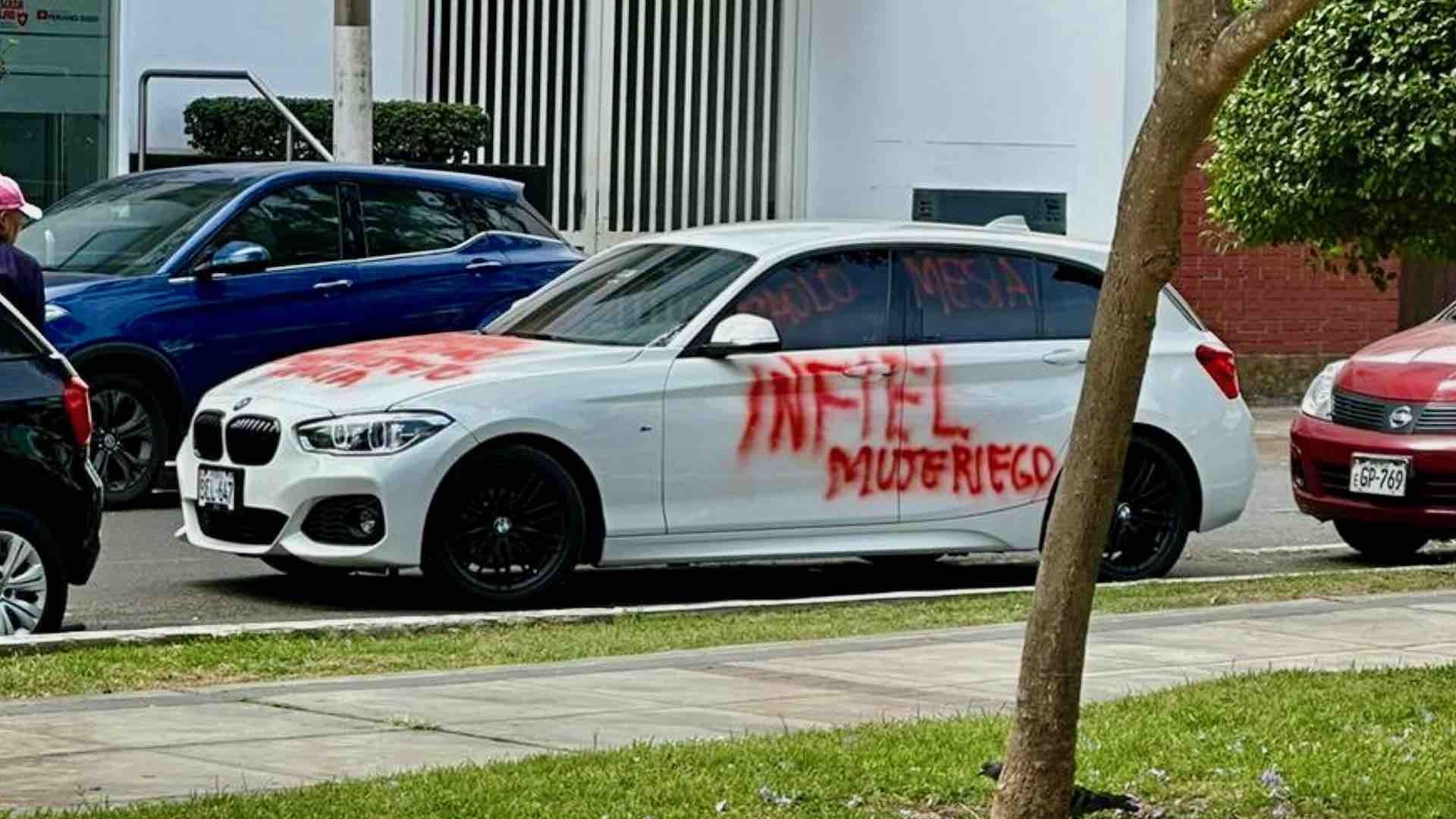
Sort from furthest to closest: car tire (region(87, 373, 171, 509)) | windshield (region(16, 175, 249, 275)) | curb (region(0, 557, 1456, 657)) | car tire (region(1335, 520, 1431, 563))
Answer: windshield (region(16, 175, 249, 275)), car tire (region(87, 373, 171, 509)), car tire (region(1335, 520, 1431, 563)), curb (region(0, 557, 1456, 657))

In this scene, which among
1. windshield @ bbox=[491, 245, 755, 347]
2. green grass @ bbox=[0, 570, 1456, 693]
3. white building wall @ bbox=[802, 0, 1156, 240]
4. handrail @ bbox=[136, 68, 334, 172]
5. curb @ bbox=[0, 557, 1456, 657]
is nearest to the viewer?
green grass @ bbox=[0, 570, 1456, 693]

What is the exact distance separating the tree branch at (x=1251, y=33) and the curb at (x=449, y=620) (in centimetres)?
527

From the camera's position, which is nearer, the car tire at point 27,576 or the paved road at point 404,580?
the car tire at point 27,576

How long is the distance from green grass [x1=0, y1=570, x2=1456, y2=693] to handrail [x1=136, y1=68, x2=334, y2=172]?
1107cm

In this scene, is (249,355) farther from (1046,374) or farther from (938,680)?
(938,680)

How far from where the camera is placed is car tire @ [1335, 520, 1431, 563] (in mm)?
14883

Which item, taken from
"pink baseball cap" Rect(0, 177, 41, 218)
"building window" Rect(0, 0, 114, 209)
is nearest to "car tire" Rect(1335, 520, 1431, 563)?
"pink baseball cap" Rect(0, 177, 41, 218)

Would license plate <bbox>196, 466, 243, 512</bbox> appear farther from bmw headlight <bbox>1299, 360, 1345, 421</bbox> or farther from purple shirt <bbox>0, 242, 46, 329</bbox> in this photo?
bmw headlight <bbox>1299, 360, 1345, 421</bbox>

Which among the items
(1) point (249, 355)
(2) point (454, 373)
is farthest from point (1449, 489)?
(1) point (249, 355)

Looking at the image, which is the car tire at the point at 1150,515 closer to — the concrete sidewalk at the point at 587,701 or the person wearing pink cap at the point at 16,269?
the concrete sidewalk at the point at 587,701

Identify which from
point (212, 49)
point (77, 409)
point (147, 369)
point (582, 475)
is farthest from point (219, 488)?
point (212, 49)

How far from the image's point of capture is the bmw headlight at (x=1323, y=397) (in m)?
15.0

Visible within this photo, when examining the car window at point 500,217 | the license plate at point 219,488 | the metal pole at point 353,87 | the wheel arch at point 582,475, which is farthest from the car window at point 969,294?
the metal pole at point 353,87

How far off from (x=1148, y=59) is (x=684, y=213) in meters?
4.52
